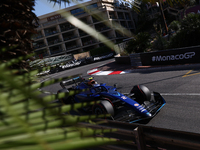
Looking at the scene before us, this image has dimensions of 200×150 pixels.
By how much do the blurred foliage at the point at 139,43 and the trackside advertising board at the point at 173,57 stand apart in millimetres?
3170

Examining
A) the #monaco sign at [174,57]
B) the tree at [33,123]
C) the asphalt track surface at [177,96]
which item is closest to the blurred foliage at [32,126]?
the tree at [33,123]

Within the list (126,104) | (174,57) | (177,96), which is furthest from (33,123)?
(174,57)

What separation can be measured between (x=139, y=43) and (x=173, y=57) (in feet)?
17.9

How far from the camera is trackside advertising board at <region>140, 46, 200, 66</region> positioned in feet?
35.6

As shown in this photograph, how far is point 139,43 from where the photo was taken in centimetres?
1688

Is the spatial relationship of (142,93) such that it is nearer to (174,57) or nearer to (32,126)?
(174,57)

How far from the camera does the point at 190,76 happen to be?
359 inches

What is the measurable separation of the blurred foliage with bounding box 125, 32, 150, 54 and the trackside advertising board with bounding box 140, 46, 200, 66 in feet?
10.4

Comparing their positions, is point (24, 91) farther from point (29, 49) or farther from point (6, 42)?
point (29, 49)

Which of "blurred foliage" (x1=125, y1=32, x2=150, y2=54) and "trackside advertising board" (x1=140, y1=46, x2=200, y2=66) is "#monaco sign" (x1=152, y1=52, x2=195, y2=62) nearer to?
"trackside advertising board" (x1=140, y1=46, x2=200, y2=66)

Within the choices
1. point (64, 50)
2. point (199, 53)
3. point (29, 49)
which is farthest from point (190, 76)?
point (64, 50)

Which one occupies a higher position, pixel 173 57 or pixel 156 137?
pixel 173 57

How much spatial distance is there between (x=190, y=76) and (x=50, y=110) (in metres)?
9.87

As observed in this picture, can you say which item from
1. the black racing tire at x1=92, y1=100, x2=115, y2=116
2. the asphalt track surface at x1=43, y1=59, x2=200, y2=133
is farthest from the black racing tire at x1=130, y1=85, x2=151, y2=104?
the black racing tire at x1=92, y1=100, x2=115, y2=116
